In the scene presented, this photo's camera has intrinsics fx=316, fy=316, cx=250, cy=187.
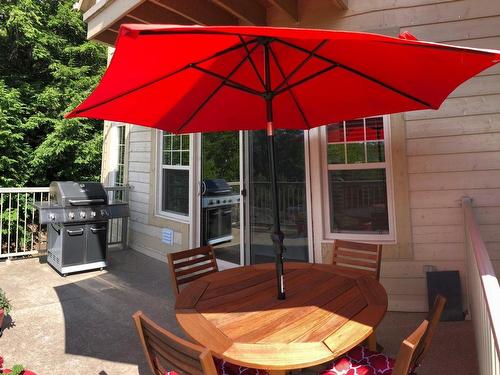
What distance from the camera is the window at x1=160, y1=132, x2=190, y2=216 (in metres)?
4.83

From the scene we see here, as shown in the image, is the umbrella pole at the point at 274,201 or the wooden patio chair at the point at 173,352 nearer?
the wooden patio chair at the point at 173,352

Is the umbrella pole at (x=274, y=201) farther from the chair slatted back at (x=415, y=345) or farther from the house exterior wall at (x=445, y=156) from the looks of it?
the house exterior wall at (x=445, y=156)

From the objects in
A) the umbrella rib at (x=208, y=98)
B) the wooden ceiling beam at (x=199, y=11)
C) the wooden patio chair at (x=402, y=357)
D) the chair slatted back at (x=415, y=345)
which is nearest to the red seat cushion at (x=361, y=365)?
the wooden patio chair at (x=402, y=357)

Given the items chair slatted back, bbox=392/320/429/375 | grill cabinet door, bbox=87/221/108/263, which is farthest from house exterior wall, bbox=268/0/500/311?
A: grill cabinet door, bbox=87/221/108/263

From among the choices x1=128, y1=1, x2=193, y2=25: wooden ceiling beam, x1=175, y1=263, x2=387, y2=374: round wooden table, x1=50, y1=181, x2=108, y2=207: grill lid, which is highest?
x1=128, y1=1, x2=193, y2=25: wooden ceiling beam

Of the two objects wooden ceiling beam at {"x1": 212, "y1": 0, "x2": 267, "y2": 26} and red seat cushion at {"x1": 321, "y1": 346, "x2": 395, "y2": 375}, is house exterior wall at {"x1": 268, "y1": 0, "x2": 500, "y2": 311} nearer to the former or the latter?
wooden ceiling beam at {"x1": 212, "y1": 0, "x2": 267, "y2": 26}

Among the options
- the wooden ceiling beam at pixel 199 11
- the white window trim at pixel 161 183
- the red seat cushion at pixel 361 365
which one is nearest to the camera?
the red seat cushion at pixel 361 365

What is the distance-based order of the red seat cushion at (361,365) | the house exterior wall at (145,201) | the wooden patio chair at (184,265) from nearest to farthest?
the red seat cushion at (361,365)
the wooden patio chair at (184,265)
the house exterior wall at (145,201)

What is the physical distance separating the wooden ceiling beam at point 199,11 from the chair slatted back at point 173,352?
9.76ft

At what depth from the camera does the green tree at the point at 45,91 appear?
8.39 metres

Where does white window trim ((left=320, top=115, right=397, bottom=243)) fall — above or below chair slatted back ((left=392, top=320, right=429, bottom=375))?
above

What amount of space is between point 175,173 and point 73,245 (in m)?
1.75

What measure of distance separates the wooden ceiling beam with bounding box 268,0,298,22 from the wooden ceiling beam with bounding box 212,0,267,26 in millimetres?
364

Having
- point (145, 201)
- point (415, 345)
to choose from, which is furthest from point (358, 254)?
point (145, 201)
